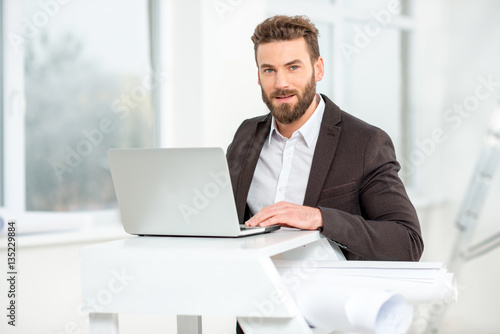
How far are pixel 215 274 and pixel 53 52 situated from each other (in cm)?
210

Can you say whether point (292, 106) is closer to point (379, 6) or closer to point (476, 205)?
point (476, 205)

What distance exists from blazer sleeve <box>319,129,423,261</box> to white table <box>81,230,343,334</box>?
24cm

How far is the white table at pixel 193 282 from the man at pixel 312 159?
40 cm

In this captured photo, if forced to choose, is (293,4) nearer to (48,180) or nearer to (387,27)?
(387,27)

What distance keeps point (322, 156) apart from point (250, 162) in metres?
0.24

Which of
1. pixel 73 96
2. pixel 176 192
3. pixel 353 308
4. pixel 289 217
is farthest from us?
pixel 73 96

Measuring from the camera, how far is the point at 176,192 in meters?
1.22

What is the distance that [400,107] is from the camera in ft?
15.8

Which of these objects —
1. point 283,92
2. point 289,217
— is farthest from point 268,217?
point 283,92

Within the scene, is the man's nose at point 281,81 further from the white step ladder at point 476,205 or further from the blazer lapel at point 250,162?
the white step ladder at point 476,205

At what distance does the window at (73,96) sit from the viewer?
9.01ft

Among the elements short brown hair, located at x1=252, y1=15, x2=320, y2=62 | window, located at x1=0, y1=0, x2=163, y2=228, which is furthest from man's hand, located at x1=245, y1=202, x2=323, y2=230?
window, located at x1=0, y1=0, x2=163, y2=228

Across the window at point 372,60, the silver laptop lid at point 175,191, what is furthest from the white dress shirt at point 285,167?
the window at point 372,60

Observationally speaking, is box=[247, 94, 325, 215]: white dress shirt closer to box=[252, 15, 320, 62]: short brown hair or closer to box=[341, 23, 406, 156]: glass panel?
box=[252, 15, 320, 62]: short brown hair
